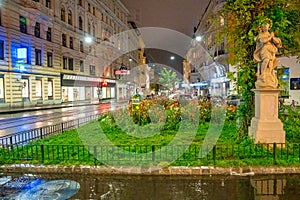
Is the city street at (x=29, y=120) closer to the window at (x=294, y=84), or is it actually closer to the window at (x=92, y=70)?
the window at (x=294, y=84)

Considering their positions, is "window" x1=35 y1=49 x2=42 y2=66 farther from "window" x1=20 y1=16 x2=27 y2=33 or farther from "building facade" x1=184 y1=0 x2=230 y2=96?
A: "building facade" x1=184 y1=0 x2=230 y2=96

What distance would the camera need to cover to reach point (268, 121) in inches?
388

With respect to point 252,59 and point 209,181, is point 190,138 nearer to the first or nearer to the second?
point 252,59

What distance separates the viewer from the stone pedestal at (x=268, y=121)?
32.1 feet

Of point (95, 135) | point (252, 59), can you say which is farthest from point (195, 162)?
point (95, 135)

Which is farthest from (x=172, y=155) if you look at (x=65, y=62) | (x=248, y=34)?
(x=65, y=62)

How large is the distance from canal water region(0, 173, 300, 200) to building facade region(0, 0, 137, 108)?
25.3m

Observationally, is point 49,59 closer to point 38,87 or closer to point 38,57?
point 38,57

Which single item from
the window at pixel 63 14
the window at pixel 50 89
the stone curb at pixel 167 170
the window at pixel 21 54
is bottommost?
the stone curb at pixel 167 170

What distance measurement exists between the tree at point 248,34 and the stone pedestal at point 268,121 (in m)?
1.38

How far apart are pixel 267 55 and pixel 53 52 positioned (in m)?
34.6

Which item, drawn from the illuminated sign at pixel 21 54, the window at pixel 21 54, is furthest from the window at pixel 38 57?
the illuminated sign at pixel 21 54

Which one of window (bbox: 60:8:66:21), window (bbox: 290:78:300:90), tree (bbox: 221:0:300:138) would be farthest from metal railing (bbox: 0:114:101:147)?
window (bbox: 60:8:66:21)

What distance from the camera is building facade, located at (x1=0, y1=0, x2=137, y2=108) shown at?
31.2 m
